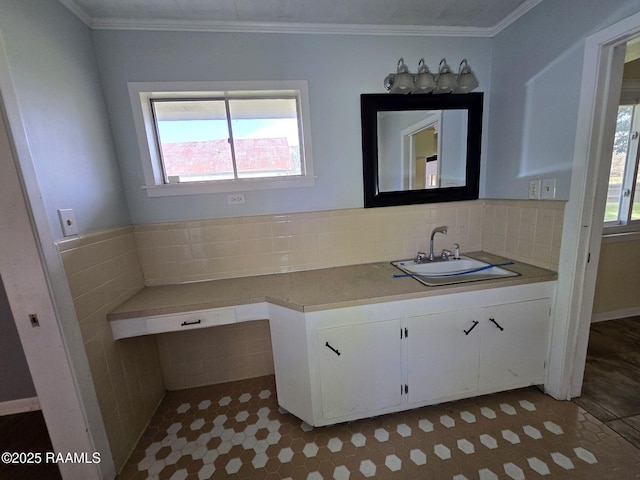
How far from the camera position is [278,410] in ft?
5.55

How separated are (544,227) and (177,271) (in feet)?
7.97

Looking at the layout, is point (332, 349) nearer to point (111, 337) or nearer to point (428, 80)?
point (111, 337)

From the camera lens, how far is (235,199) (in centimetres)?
174

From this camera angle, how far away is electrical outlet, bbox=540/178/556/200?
4.91 feet

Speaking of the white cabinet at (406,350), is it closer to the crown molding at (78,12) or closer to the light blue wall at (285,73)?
the light blue wall at (285,73)

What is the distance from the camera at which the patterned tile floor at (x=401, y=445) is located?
1.25 metres

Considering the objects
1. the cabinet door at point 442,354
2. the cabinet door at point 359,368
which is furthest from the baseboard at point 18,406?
the cabinet door at point 442,354

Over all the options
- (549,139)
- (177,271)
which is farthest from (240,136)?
(549,139)

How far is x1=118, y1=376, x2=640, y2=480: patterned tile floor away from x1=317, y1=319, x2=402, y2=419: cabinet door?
0.19 meters

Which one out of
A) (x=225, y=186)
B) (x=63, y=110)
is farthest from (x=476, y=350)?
(x=63, y=110)

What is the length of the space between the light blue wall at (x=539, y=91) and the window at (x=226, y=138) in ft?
4.57

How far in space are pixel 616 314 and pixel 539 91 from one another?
8.05 ft

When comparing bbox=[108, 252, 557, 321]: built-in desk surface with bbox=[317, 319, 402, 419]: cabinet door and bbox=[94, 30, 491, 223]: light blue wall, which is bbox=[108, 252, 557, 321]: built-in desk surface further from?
bbox=[94, 30, 491, 223]: light blue wall

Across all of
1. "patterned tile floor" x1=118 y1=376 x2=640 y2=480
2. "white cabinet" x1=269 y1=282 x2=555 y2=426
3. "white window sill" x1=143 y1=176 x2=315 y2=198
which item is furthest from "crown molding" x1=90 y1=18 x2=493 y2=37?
"patterned tile floor" x1=118 y1=376 x2=640 y2=480
